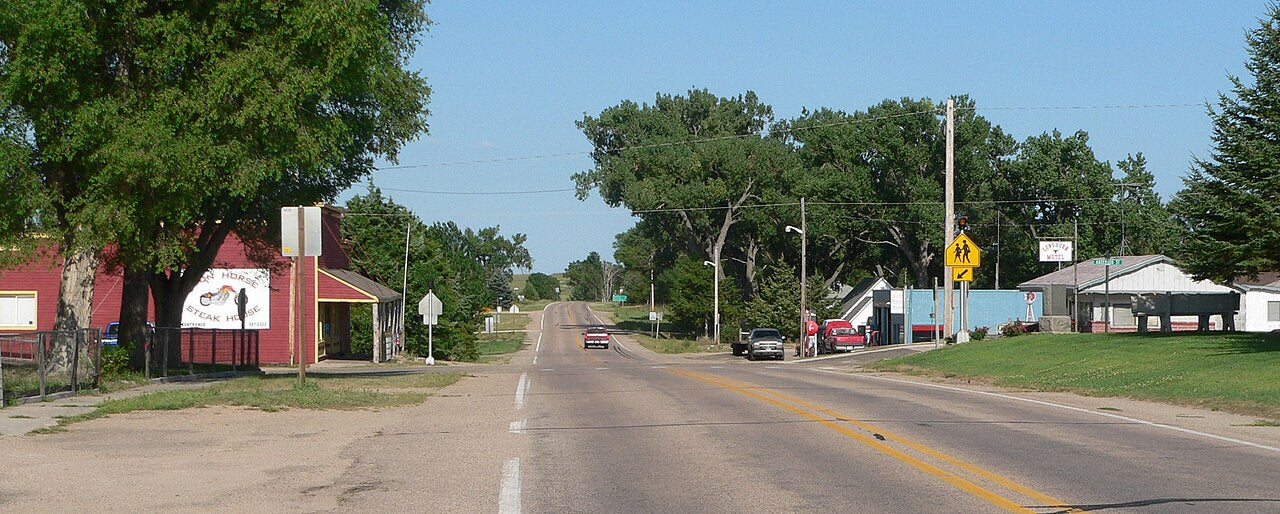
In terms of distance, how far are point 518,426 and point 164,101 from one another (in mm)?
11567

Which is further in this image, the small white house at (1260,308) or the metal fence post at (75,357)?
the small white house at (1260,308)

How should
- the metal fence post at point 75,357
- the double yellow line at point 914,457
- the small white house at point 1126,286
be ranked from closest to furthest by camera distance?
1. the double yellow line at point 914,457
2. the metal fence post at point 75,357
3. the small white house at point 1126,286

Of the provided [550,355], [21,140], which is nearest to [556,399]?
[21,140]

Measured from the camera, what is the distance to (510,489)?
31.9 ft

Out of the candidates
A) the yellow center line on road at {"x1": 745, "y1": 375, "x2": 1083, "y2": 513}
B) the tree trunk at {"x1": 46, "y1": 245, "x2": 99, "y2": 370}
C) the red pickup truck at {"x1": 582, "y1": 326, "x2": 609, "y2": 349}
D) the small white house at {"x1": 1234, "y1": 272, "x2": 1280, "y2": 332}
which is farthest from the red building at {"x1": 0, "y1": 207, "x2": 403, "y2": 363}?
the small white house at {"x1": 1234, "y1": 272, "x2": 1280, "y2": 332}

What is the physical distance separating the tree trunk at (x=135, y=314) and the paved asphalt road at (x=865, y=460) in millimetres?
12927

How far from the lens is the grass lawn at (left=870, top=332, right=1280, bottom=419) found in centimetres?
1914

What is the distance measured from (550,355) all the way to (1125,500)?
74.6 m

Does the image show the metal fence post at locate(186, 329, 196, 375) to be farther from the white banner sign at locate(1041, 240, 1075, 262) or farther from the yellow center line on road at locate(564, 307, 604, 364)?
the white banner sign at locate(1041, 240, 1075, 262)

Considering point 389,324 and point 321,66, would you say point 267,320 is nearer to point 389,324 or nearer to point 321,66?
point 389,324

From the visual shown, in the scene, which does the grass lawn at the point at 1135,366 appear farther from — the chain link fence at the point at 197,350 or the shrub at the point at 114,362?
the chain link fence at the point at 197,350

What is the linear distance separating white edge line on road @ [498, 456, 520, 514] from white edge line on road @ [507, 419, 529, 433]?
2.82 m

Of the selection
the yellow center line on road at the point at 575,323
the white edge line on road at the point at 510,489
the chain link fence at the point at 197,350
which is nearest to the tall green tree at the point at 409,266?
the yellow center line on road at the point at 575,323

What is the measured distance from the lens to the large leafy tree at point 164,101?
2145 cm
